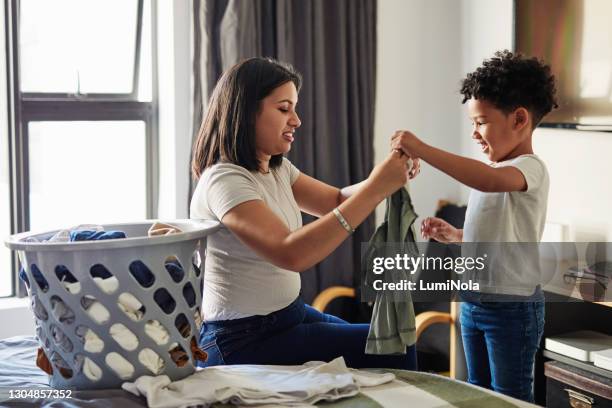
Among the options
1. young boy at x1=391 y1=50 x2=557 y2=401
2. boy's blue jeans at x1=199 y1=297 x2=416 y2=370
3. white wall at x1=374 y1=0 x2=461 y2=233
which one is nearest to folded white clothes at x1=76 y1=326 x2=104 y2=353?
boy's blue jeans at x1=199 y1=297 x2=416 y2=370

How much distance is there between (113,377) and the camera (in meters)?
1.51

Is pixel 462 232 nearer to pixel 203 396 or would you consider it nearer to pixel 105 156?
pixel 203 396

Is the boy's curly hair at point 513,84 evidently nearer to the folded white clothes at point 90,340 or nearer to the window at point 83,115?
the folded white clothes at point 90,340

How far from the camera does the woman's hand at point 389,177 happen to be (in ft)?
5.90

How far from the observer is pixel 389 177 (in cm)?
181

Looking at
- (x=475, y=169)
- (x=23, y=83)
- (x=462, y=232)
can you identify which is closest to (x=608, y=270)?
(x=462, y=232)

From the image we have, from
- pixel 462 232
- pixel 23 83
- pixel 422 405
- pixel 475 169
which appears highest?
pixel 23 83

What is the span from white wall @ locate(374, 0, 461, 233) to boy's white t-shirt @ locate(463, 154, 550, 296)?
1.59 metres

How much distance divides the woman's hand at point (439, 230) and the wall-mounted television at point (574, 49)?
86cm

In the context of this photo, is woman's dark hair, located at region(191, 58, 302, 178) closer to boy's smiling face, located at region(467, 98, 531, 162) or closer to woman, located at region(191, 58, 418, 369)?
woman, located at region(191, 58, 418, 369)

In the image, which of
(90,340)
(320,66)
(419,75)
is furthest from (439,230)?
(419,75)

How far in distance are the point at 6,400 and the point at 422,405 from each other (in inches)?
28.0

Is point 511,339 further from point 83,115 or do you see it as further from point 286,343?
point 83,115

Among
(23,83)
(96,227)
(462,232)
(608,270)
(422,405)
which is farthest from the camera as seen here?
(23,83)
